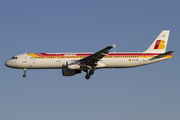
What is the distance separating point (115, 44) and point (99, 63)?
8.68m

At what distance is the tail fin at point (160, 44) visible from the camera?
179 ft

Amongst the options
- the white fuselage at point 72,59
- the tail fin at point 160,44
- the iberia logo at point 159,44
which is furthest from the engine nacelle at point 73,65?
the iberia logo at point 159,44

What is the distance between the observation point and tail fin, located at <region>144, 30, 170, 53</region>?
54.6 meters

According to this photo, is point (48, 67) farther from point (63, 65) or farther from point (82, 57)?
point (82, 57)

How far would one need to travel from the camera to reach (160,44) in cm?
5553

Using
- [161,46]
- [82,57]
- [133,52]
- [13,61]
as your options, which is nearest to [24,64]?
[13,61]

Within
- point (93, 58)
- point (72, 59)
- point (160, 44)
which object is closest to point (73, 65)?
point (72, 59)

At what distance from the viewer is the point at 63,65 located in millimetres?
51719

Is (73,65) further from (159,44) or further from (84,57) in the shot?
(159,44)

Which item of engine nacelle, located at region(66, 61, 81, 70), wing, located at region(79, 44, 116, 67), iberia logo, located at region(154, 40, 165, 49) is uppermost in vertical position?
iberia logo, located at region(154, 40, 165, 49)

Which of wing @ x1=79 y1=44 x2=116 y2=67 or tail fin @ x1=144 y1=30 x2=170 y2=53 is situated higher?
tail fin @ x1=144 y1=30 x2=170 y2=53

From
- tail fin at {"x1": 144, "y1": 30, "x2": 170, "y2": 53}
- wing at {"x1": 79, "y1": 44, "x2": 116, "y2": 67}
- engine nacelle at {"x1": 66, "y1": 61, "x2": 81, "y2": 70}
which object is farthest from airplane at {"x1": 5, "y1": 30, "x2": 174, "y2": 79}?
tail fin at {"x1": 144, "y1": 30, "x2": 170, "y2": 53}

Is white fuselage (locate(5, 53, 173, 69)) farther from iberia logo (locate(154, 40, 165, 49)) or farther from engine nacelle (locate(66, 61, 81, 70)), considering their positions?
iberia logo (locate(154, 40, 165, 49))

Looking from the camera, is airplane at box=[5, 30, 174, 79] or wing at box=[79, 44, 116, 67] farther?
airplane at box=[5, 30, 174, 79]
